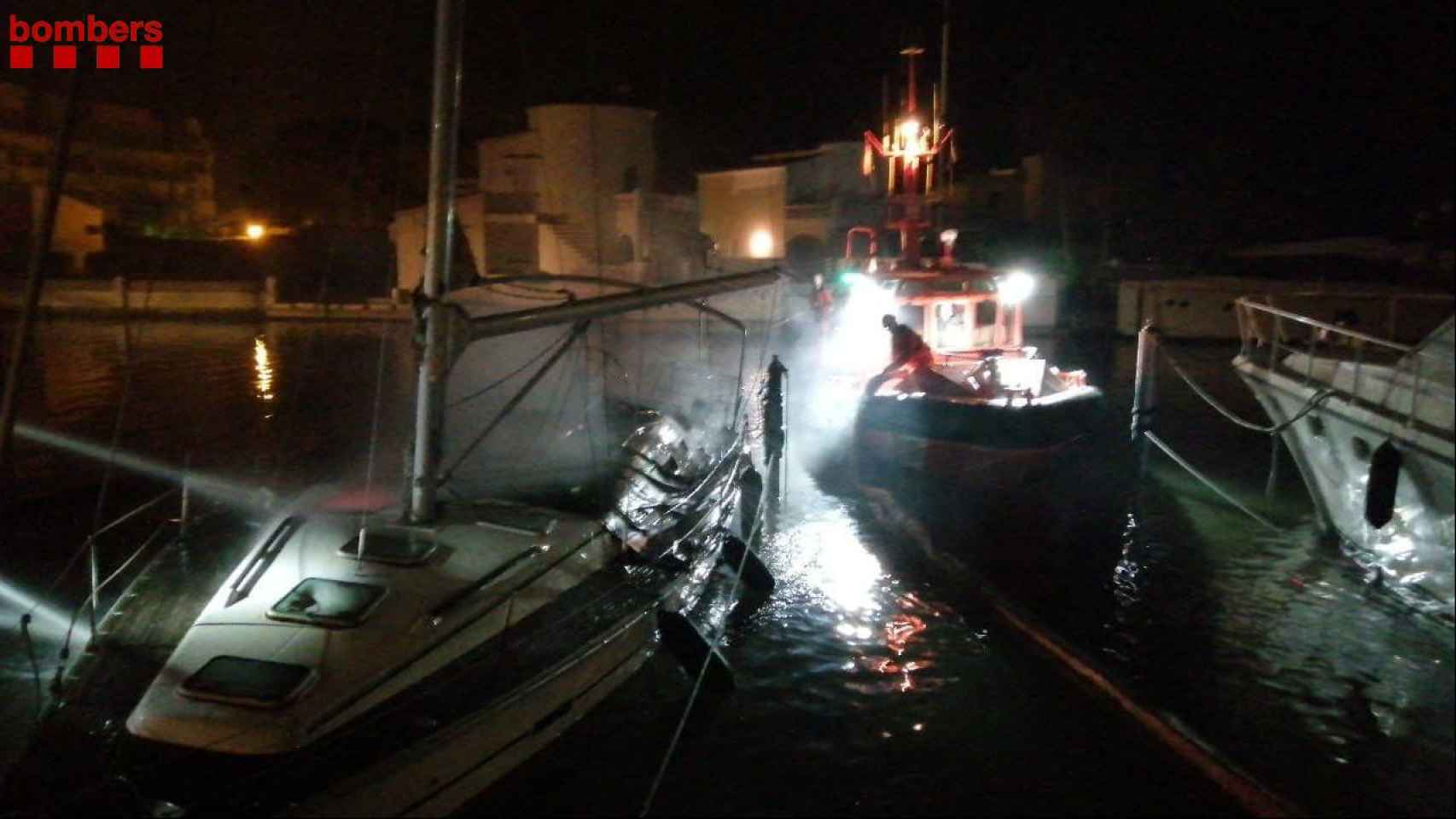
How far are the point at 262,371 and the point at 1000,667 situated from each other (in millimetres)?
24440

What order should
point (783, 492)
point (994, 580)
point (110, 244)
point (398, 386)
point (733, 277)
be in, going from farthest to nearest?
1. point (110, 244)
2. point (398, 386)
3. point (783, 492)
4. point (994, 580)
5. point (733, 277)

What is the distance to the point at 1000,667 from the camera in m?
8.23

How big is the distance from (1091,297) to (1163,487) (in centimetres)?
2758

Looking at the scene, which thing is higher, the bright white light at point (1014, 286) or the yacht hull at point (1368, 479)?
the bright white light at point (1014, 286)

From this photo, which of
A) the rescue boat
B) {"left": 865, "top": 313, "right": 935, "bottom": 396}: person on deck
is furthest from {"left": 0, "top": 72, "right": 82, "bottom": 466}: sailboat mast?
{"left": 865, "top": 313, "right": 935, "bottom": 396}: person on deck

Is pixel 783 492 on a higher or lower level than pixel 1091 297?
lower

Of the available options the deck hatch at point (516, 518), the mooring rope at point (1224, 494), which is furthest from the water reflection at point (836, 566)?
the mooring rope at point (1224, 494)

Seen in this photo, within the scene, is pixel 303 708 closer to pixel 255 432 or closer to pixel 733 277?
pixel 733 277

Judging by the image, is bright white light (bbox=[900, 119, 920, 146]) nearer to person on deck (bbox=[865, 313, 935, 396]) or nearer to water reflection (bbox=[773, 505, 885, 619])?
person on deck (bbox=[865, 313, 935, 396])

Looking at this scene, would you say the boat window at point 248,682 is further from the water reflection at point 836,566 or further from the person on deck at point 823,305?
the person on deck at point 823,305

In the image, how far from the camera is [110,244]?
151 feet

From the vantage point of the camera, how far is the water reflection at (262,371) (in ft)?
77.1

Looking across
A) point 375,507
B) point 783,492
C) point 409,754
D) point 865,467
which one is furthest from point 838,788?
point 865,467

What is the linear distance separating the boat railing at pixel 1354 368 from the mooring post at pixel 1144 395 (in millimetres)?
1706
